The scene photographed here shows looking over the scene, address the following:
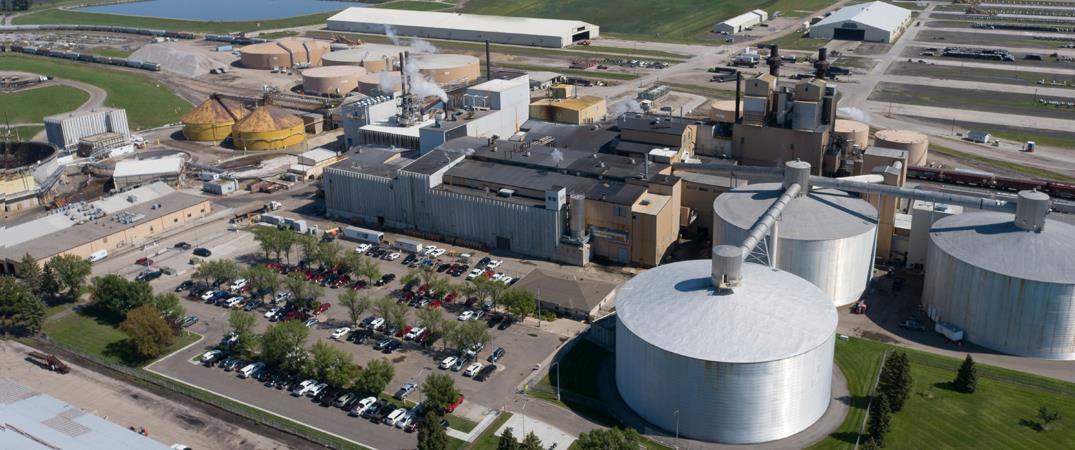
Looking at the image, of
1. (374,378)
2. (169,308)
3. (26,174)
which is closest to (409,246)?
(169,308)

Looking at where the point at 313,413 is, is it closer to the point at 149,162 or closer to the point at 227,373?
the point at 227,373

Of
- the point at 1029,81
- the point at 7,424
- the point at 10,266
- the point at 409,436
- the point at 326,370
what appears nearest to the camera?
the point at 7,424

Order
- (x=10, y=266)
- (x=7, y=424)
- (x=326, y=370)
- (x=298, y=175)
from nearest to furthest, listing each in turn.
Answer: (x=7, y=424)
(x=326, y=370)
(x=10, y=266)
(x=298, y=175)

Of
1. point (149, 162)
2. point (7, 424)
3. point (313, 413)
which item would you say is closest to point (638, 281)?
point (313, 413)

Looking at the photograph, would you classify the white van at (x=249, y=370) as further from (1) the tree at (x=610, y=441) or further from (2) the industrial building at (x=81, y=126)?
(2) the industrial building at (x=81, y=126)

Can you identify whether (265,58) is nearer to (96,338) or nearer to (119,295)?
(119,295)

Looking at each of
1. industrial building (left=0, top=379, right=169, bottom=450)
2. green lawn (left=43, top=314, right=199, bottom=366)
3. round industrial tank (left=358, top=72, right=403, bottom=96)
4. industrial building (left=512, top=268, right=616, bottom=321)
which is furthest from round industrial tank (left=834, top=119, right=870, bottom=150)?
industrial building (left=0, top=379, right=169, bottom=450)
